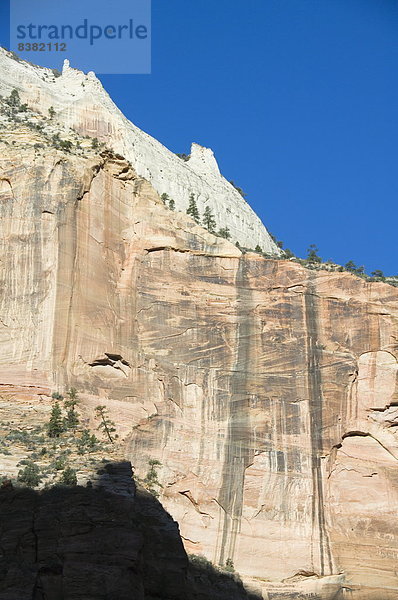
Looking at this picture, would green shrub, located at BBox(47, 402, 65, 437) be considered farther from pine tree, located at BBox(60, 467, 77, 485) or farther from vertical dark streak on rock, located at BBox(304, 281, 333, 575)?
vertical dark streak on rock, located at BBox(304, 281, 333, 575)

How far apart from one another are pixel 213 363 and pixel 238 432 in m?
4.38

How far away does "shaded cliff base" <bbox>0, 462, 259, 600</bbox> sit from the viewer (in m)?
38.0

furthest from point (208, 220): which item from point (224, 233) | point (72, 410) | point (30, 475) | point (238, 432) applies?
point (30, 475)

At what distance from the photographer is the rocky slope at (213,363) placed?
59031mm

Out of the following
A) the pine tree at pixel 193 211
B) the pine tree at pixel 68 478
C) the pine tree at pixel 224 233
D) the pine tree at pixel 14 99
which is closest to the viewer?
the pine tree at pixel 68 478

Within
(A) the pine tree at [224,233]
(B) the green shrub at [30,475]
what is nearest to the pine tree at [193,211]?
(A) the pine tree at [224,233]

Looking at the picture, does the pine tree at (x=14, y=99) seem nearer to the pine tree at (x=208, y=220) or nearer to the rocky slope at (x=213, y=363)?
the rocky slope at (x=213, y=363)

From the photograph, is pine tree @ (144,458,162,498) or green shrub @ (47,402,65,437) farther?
pine tree @ (144,458,162,498)

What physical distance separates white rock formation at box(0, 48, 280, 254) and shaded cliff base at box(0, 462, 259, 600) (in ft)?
131

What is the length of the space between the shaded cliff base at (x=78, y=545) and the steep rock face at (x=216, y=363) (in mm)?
14292

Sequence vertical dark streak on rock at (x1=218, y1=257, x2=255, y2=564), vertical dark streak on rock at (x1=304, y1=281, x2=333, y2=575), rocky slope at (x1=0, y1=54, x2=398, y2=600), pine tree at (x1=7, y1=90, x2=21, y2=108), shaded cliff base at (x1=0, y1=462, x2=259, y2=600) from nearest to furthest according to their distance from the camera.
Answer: shaded cliff base at (x1=0, y1=462, x2=259, y2=600)
rocky slope at (x1=0, y1=54, x2=398, y2=600)
vertical dark streak on rock at (x1=218, y1=257, x2=255, y2=564)
vertical dark streak on rock at (x1=304, y1=281, x2=333, y2=575)
pine tree at (x1=7, y1=90, x2=21, y2=108)

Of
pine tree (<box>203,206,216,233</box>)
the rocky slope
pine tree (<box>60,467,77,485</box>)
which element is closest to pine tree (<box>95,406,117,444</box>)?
the rocky slope

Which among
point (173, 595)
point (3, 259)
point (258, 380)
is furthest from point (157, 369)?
point (173, 595)

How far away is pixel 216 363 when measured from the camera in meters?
64.8
